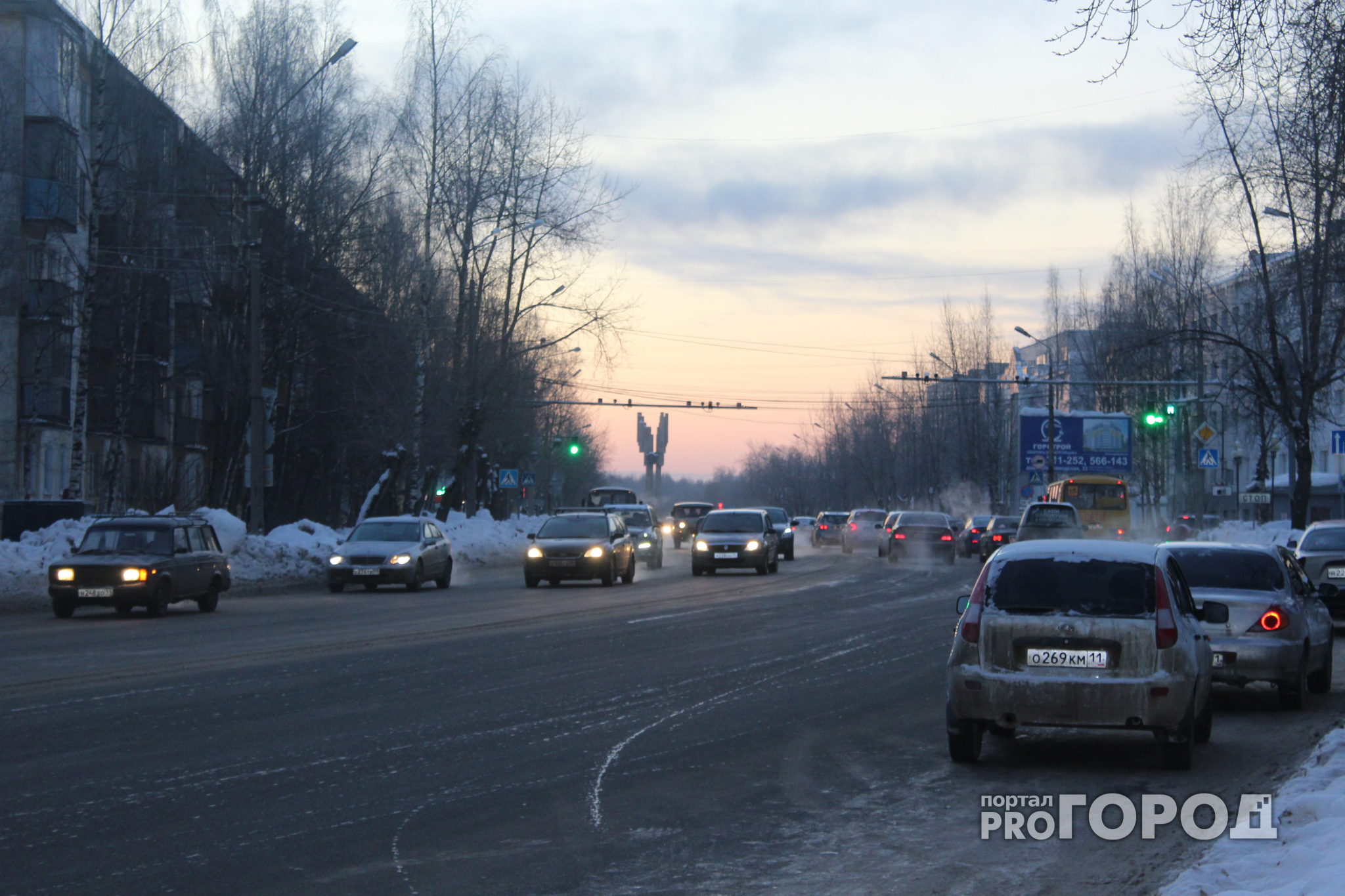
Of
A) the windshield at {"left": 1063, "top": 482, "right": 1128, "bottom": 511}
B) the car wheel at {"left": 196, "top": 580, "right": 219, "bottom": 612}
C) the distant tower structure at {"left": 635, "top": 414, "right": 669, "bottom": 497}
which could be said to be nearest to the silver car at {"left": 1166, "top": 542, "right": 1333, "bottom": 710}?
the car wheel at {"left": 196, "top": 580, "right": 219, "bottom": 612}

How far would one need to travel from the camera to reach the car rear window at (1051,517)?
3762 centimetres

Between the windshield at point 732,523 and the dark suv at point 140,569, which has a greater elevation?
the windshield at point 732,523

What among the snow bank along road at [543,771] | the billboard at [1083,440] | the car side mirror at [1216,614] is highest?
the billboard at [1083,440]

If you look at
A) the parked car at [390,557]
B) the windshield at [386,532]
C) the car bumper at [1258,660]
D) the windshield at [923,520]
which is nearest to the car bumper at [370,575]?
the parked car at [390,557]

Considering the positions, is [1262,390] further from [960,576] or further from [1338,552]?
[1338,552]

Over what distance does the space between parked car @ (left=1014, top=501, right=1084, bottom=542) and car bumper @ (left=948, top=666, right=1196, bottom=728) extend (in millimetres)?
28554

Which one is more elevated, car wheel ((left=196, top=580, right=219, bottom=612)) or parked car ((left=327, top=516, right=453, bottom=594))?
parked car ((left=327, top=516, right=453, bottom=594))

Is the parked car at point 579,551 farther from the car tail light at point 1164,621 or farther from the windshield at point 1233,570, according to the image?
the car tail light at point 1164,621

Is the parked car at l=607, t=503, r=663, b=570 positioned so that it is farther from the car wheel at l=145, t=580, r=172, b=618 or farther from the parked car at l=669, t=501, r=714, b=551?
the parked car at l=669, t=501, r=714, b=551

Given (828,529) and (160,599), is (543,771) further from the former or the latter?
(828,529)

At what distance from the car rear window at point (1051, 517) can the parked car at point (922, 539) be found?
767cm

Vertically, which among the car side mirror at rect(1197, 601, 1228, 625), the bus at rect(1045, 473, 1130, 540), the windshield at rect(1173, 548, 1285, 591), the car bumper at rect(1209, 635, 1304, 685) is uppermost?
the bus at rect(1045, 473, 1130, 540)

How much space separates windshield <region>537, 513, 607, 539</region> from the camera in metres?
31.9

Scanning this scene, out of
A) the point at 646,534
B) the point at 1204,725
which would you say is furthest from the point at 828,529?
the point at 1204,725
